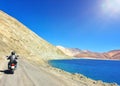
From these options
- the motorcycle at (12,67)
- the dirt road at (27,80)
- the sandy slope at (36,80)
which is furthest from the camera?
the motorcycle at (12,67)

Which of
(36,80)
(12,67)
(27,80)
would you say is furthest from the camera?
(12,67)

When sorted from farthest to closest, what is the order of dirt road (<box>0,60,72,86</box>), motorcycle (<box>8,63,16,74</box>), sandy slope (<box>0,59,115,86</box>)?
motorcycle (<box>8,63,16,74</box>)
sandy slope (<box>0,59,115,86</box>)
dirt road (<box>0,60,72,86</box>)

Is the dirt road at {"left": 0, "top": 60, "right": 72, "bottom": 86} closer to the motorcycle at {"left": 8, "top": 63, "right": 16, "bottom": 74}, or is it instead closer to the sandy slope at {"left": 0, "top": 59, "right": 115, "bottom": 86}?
the sandy slope at {"left": 0, "top": 59, "right": 115, "bottom": 86}

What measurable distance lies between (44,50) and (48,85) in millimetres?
149618

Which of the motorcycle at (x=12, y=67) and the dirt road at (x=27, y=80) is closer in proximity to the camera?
the dirt road at (x=27, y=80)

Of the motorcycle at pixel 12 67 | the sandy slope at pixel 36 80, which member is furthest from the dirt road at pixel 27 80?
the motorcycle at pixel 12 67

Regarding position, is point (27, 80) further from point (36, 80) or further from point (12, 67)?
point (12, 67)

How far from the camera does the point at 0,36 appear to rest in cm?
11531

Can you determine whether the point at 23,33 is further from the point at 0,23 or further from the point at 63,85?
the point at 63,85

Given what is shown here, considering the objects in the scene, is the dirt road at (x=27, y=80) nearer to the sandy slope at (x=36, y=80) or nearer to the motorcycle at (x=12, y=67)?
the sandy slope at (x=36, y=80)

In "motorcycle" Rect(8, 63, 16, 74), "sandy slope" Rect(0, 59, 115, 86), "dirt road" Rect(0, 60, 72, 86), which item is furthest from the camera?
"motorcycle" Rect(8, 63, 16, 74)

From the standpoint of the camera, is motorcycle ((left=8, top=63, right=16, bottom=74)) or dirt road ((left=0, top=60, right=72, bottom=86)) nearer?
dirt road ((left=0, top=60, right=72, bottom=86))

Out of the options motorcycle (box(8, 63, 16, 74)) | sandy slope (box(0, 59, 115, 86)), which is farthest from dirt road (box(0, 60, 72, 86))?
motorcycle (box(8, 63, 16, 74))

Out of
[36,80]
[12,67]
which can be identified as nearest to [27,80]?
[36,80]
